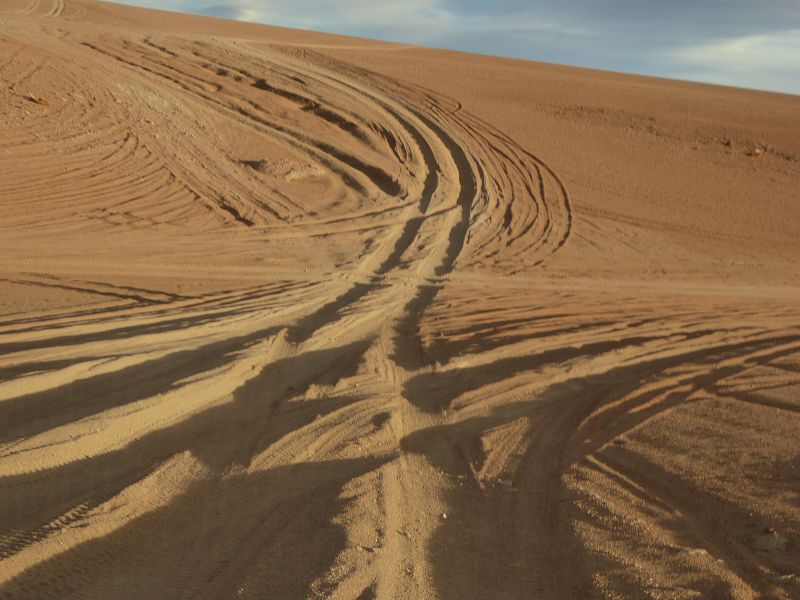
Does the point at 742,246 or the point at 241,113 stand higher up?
the point at 241,113

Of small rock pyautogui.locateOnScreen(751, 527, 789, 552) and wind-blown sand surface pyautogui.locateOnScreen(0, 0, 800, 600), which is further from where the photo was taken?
small rock pyautogui.locateOnScreen(751, 527, 789, 552)

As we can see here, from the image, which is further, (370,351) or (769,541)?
(370,351)

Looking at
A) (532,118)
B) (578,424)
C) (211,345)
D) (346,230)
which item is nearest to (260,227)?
(346,230)

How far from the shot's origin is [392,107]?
856 inches

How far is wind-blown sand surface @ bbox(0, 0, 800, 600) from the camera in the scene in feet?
15.0

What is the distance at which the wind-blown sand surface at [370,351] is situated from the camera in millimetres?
4570

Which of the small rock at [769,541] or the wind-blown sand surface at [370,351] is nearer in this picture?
the wind-blown sand surface at [370,351]

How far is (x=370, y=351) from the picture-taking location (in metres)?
8.16

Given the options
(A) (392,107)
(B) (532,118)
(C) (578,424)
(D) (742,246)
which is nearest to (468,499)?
(C) (578,424)

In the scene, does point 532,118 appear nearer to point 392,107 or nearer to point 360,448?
point 392,107

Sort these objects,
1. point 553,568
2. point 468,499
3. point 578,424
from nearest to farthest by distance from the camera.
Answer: point 553,568 → point 468,499 → point 578,424

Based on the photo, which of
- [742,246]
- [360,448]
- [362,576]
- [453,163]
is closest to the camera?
[362,576]

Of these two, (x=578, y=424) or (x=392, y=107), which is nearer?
(x=578, y=424)

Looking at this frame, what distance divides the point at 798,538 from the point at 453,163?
14.5 m
